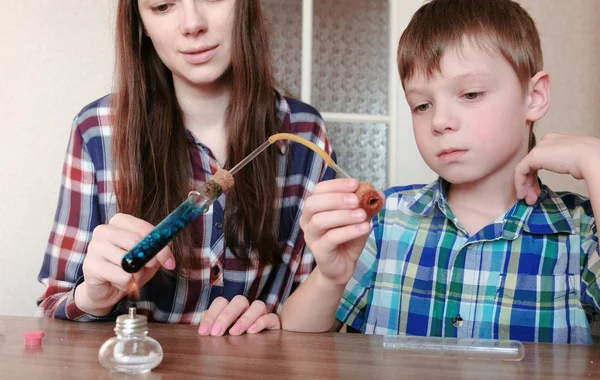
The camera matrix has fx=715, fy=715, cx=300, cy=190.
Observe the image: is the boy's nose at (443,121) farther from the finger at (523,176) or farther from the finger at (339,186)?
the finger at (339,186)

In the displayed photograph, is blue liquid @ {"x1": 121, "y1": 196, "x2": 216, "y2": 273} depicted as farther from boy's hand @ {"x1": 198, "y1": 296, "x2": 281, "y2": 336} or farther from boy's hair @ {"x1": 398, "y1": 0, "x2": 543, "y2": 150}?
boy's hair @ {"x1": 398, "y1": 0, "x2": 543, "y2": 150}

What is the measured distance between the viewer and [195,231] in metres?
1.38

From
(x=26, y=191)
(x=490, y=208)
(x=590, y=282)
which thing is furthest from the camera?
(x=26, y=191)

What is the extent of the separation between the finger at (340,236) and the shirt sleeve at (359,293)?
268 millimetres

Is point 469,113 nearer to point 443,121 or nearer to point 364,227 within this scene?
point 443,121

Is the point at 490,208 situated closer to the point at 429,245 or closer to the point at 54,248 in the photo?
the point at 429,245

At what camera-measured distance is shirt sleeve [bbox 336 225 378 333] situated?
128 cm

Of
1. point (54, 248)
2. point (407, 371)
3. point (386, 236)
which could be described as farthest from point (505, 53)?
point (54, 248)

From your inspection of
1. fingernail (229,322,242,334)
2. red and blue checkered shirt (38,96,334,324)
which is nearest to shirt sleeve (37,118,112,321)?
red and blue checkered shirt (38,96,334,324)

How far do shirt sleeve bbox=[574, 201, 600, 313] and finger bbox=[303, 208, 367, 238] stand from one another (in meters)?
0.43

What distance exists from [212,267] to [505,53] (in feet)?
2.19

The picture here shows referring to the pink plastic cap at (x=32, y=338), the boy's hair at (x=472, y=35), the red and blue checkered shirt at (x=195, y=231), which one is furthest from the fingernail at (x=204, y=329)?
the boy's hair at (x=472, y=35)

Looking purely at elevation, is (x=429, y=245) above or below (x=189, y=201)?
below

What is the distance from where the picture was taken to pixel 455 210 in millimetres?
1322
